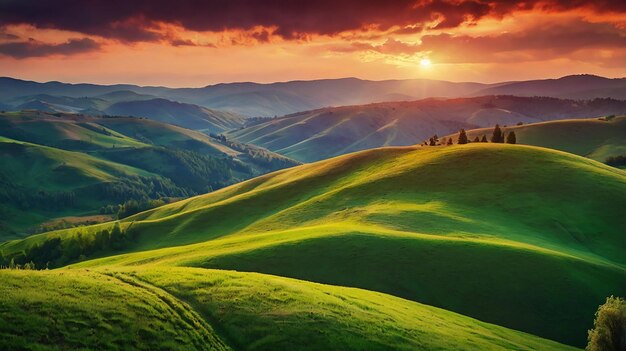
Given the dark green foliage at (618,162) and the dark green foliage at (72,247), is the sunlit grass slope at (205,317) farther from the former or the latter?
the dark green foliage at (618,162)

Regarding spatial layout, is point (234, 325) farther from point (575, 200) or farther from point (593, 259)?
point (575, 200)

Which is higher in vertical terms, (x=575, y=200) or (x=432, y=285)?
(x=575, y=200)

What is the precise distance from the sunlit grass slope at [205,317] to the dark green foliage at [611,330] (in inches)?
183

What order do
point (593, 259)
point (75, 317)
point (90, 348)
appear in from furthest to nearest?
point (593, 259), point (75, 317), point (90, 348)

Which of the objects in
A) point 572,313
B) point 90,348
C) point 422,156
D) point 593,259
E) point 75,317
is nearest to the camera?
point 90,348

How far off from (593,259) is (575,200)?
2296cm

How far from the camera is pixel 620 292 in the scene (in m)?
59.3

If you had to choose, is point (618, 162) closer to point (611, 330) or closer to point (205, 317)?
point (611, 330)

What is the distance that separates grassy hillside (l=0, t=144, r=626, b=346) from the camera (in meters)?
58.0

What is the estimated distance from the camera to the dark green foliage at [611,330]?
4125cm

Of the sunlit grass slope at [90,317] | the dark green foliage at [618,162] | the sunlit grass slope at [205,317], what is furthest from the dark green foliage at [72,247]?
the dark green foliage at [618,162]

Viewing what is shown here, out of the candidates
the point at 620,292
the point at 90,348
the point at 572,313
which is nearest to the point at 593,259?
the point at 620,292

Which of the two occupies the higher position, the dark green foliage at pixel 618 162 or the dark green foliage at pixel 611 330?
the dark green foliage at pixel 618 162

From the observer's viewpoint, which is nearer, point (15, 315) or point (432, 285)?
point (15, 315)
